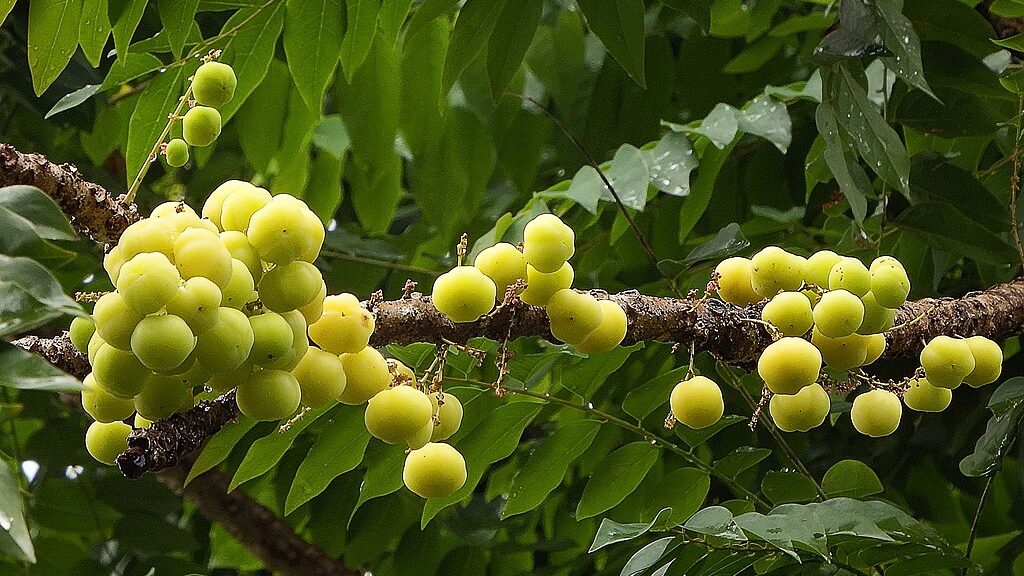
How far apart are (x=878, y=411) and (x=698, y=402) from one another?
14 cm

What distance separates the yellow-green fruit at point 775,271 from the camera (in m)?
0.62

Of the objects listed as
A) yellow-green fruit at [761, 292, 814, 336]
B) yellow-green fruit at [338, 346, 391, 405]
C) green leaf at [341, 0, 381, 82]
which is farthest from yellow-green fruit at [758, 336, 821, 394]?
green leaf at [341, 0, 381, 82]

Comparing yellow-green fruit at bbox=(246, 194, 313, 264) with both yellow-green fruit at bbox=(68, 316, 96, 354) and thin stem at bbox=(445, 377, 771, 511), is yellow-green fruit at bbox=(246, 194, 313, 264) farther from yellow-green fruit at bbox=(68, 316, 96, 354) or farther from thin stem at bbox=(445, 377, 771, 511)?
thin stem at bbox=(445, 377, 771, 511)

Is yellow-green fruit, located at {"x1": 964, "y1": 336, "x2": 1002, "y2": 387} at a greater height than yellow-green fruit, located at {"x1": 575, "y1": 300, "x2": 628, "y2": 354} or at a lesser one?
lesser

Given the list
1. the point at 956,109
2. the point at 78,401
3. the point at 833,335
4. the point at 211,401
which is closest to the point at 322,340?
the point at 211,401

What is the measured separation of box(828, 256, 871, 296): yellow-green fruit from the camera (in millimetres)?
593

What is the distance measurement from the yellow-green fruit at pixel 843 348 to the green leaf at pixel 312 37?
0.60 metres

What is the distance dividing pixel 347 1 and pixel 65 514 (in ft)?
2.86

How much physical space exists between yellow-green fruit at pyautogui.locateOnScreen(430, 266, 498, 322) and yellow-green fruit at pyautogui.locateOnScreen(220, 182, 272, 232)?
102 mm

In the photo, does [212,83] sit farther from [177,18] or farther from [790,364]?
[790,364]

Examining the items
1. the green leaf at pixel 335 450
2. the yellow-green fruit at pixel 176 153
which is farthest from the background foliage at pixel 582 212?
the yellow-green fruit at pixel 176 153

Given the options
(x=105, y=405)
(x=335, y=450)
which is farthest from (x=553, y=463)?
(x=105, y=405)

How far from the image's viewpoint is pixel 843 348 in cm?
63

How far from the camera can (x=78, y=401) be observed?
128cm
